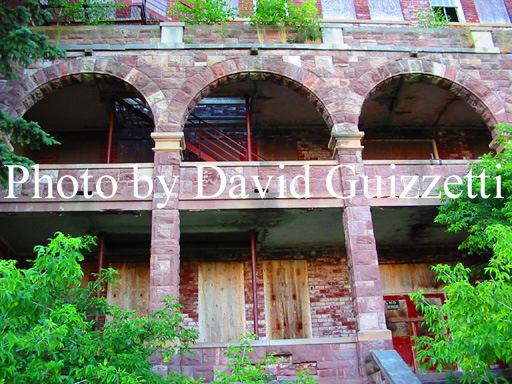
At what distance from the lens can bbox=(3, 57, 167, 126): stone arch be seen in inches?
473

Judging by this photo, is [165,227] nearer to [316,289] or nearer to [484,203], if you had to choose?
[316,289]

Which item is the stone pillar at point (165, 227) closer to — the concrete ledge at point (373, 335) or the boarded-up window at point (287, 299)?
the concrete ledge at point (373, 335)

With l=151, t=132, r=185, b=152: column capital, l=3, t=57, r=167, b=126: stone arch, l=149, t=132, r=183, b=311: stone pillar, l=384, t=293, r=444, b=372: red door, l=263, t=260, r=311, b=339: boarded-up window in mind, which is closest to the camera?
l=149, t=132, r=183, b=311: stone pillar

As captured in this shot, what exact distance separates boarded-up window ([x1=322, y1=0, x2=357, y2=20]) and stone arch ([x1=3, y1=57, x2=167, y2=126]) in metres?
7.13

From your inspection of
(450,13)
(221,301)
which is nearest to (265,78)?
(221,301)

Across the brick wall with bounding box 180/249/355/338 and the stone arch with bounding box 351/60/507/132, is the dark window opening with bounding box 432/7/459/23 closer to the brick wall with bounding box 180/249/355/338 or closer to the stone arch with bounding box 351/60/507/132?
the stone arch with bounding box 351/60/507/132

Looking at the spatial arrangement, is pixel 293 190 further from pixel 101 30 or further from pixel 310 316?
pixel 101 30

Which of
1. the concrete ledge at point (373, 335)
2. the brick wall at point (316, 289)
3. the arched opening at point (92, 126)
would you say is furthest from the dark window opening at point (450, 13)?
the concrete ledge at point (373, 335)

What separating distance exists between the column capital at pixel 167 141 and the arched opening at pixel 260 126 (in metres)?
2.13

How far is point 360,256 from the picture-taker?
36.1 feet

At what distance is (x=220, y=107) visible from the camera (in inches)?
600

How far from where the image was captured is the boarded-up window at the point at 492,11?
17.7m

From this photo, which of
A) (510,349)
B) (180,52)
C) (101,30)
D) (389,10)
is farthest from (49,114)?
(510,349)

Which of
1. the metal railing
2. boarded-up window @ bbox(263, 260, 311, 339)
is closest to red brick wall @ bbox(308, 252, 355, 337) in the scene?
boarded-up window @ bbox(263, 260, 311, 339)
